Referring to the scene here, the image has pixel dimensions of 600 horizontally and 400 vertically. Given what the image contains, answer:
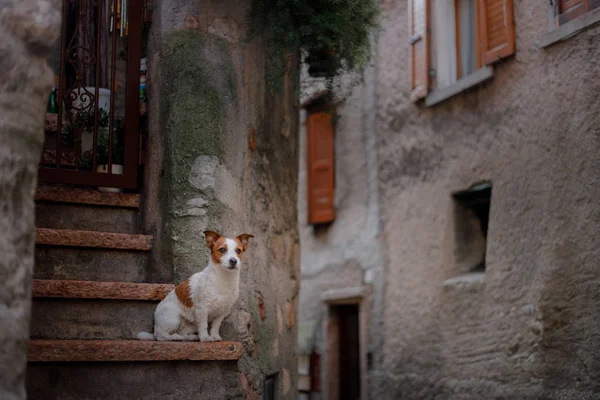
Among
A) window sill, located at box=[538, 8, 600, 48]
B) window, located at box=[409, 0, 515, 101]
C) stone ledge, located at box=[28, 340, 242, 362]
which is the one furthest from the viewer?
window, located at box=[409, 0, 515, 101]

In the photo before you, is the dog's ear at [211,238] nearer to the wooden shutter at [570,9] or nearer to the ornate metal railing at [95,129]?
the ornate metal railing at [95,129]

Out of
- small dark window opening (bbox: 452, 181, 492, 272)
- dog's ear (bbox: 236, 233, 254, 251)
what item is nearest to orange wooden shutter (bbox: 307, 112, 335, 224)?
small dark window opening (bbox: 452, 181, 492, 272)

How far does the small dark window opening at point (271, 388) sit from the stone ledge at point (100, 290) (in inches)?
42.1

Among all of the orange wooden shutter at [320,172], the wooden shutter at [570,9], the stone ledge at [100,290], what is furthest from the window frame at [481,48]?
the stone ledge at [100,290]

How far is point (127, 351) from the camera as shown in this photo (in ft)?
12.5

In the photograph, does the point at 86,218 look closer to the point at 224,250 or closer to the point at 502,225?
the point at 224,250

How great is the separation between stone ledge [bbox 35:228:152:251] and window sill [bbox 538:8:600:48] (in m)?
3.92

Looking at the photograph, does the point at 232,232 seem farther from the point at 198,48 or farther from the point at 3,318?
the point at 3,318

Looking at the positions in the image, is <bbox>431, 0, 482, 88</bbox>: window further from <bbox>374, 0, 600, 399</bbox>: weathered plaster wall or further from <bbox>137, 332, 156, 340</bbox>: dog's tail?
<bbox>137, 332, 156, 340</bbox>: dog's tail

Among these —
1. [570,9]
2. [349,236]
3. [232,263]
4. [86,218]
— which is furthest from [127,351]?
[349,236]

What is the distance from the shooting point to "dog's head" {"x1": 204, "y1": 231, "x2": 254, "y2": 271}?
3986 mm

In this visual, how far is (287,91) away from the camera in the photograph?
572 cm

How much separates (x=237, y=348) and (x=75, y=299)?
0.86 meters

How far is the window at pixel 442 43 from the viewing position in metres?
8.37
